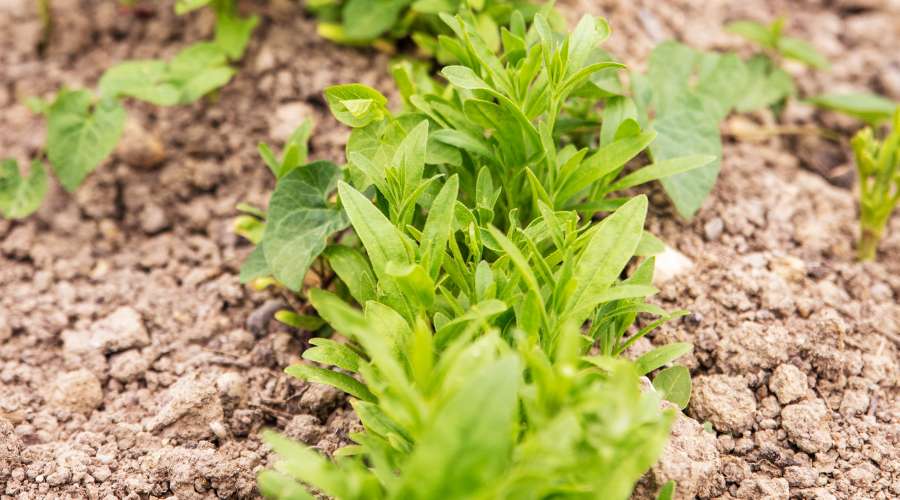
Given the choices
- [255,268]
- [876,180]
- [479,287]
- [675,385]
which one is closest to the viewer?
[479,287]

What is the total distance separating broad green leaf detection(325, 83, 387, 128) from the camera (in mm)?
2176

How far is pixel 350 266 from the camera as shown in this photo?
7.32ft

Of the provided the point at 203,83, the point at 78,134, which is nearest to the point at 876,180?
the point at 203,83

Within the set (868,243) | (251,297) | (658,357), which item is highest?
(658,357)

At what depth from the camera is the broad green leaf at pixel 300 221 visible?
7.29 ft

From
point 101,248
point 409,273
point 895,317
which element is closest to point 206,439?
point 409,273

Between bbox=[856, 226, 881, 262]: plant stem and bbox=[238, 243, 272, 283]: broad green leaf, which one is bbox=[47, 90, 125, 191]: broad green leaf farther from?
bbox=[856, 226, 881, 262]: plant stem

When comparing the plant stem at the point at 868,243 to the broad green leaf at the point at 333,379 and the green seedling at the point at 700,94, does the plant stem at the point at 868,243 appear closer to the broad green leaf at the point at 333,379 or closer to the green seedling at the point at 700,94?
the green seedling at the point at 700,94

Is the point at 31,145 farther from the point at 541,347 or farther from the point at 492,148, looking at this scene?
the point at 541,347

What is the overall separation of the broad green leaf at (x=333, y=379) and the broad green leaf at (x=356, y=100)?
61 cm

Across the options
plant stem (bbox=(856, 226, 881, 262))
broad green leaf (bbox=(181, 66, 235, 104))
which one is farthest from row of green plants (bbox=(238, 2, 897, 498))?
broad green leaf (bbox=(181, 66, 235, 104))

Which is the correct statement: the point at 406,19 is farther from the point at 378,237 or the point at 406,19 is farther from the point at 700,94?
the point at 378,237

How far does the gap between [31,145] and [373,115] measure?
4.87ft

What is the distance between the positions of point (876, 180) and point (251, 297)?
6.05 feet
